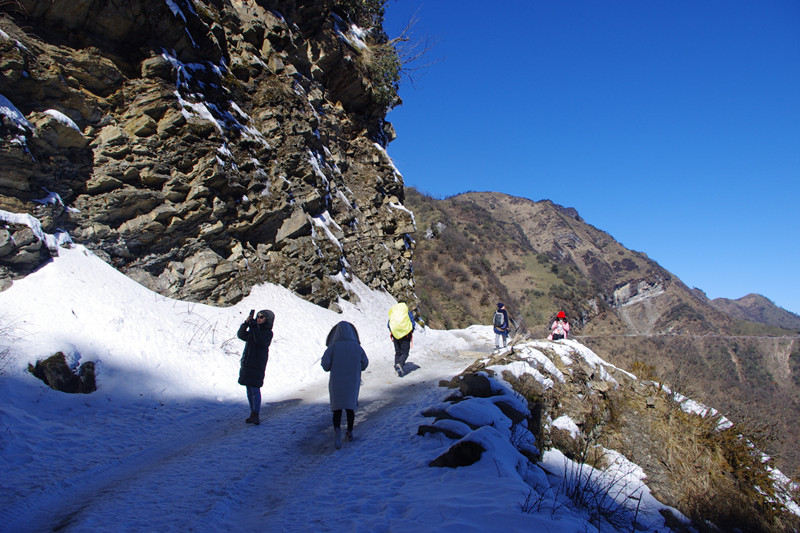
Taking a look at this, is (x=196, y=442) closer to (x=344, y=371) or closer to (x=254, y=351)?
(x=254, y=351)

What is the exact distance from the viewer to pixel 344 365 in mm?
6227

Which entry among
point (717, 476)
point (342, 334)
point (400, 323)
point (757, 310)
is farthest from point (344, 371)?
point (757, 310)

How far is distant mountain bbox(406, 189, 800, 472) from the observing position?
15.4 m

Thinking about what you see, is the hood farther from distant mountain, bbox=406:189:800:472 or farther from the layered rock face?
distant mountain, bbox=406:189:800:472

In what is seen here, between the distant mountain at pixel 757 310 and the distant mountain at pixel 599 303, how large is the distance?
7849cm

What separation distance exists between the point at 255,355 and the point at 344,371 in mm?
1773

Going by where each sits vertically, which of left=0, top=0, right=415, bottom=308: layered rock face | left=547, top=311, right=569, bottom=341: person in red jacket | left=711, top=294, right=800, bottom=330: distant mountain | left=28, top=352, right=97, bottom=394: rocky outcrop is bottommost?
left=28, top=352, right=97, bottom=394: rocky outcrop

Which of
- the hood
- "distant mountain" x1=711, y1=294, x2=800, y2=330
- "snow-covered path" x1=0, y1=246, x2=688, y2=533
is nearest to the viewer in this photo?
"snow-covered path" x1=0, y1=246, x2=688, y2=533

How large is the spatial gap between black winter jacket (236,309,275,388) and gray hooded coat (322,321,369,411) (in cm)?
124

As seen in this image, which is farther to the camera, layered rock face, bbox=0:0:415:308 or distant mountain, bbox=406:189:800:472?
distant mountain, bbox=406:189:800:472

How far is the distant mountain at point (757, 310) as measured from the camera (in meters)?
145

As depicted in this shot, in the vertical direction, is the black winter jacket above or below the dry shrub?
above

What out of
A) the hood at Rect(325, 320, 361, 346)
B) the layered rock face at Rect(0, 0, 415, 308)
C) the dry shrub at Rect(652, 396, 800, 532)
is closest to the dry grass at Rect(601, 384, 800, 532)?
the dry shrub at Rect(652, 396, 800, 532)

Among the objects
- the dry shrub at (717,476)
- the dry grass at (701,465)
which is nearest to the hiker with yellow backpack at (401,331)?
the dry grass at (701,465)
